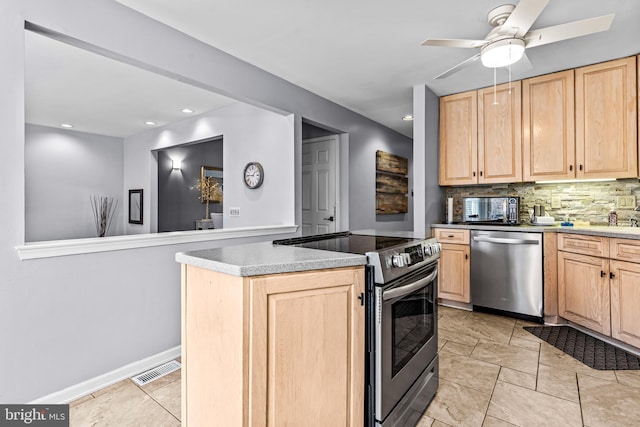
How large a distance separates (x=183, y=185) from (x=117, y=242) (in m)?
4.21

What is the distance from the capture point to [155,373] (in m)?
2.33

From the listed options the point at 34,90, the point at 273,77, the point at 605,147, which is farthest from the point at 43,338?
the point at 605,147

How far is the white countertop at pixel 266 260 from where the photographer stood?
3.98 ft

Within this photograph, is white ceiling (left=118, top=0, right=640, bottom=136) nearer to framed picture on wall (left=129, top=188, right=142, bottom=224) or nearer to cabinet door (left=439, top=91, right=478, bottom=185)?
cabinet door (left=439, top=91, right=478, bottom=185)

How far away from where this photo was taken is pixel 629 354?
2553 millimetres

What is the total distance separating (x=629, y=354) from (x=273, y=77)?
3.80 m

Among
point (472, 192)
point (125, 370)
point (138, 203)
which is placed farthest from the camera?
point (138, 203)

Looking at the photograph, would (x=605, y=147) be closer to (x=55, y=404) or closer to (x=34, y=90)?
(x=55, y=404)

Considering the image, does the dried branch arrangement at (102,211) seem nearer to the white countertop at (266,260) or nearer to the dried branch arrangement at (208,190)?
the dried branch arrangement at (208,190)

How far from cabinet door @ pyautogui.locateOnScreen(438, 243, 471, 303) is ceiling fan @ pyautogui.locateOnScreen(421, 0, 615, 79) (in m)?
1.95

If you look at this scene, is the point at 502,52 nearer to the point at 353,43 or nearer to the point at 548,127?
the point at 353,43

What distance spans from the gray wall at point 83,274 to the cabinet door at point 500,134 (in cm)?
254

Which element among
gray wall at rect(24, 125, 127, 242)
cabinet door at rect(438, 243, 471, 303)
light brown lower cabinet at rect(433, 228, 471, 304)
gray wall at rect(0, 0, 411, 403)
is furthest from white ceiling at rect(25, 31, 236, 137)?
cabinet door at rect(438, 243, 471, 303)

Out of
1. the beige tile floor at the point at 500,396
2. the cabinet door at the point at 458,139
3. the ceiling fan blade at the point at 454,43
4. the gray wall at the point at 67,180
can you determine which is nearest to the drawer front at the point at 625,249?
the beige tile floor at the point at 500,396
